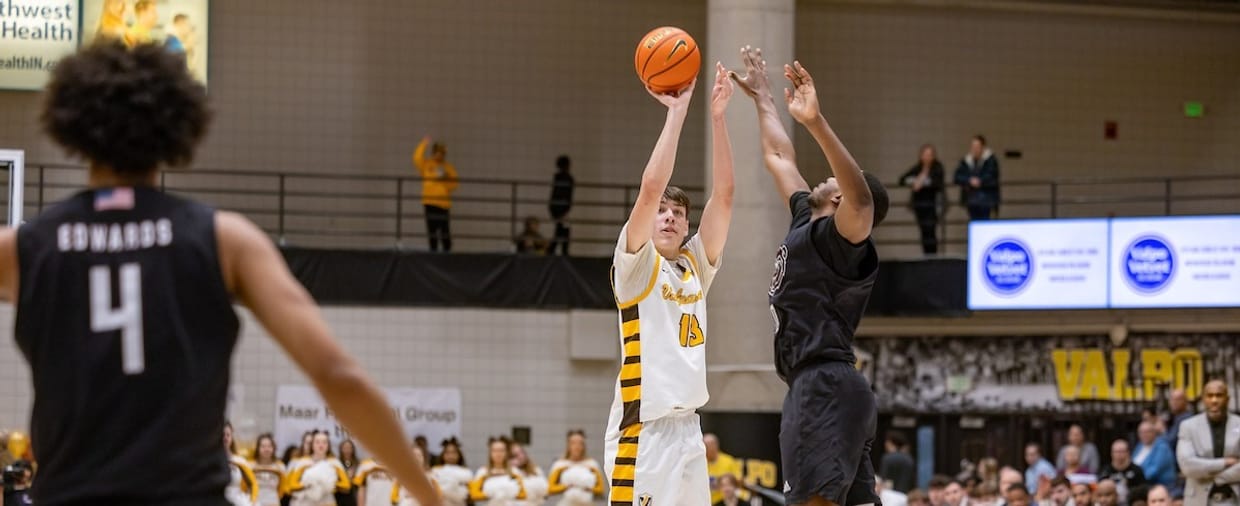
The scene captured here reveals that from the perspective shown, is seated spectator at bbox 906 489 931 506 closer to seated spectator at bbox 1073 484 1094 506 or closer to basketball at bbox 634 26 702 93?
seated spectator at bbox 1073 484 1094 506

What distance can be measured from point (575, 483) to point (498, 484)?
2.49 feet

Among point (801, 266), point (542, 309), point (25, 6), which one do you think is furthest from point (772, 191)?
point (801, 266)

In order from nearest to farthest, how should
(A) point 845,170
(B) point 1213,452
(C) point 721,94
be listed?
(A) point 845,170
(C) point 721,94
(B) point 1213,452

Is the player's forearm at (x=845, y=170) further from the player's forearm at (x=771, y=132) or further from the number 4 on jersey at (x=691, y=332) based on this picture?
the number 4 on jersey at (x=691, y=332)

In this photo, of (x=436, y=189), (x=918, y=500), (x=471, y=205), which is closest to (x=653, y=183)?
(x=918, y=500)

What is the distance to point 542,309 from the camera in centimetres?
2022

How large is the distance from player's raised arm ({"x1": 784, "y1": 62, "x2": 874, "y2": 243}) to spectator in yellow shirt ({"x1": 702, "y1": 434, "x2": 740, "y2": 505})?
1030 cm

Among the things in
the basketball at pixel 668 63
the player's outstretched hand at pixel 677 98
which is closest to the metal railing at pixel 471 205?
the basketball at pixel 668 63

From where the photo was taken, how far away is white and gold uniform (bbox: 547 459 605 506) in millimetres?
16391

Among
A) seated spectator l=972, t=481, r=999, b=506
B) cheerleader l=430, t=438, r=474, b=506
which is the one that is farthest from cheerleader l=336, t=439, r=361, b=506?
seated spectator l=972, t=481, r=999, b=506

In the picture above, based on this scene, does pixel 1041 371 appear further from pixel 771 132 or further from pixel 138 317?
pixel 138 317

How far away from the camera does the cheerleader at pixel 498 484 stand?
16266 mm

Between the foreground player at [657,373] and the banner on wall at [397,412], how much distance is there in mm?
13284

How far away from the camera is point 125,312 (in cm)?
292
